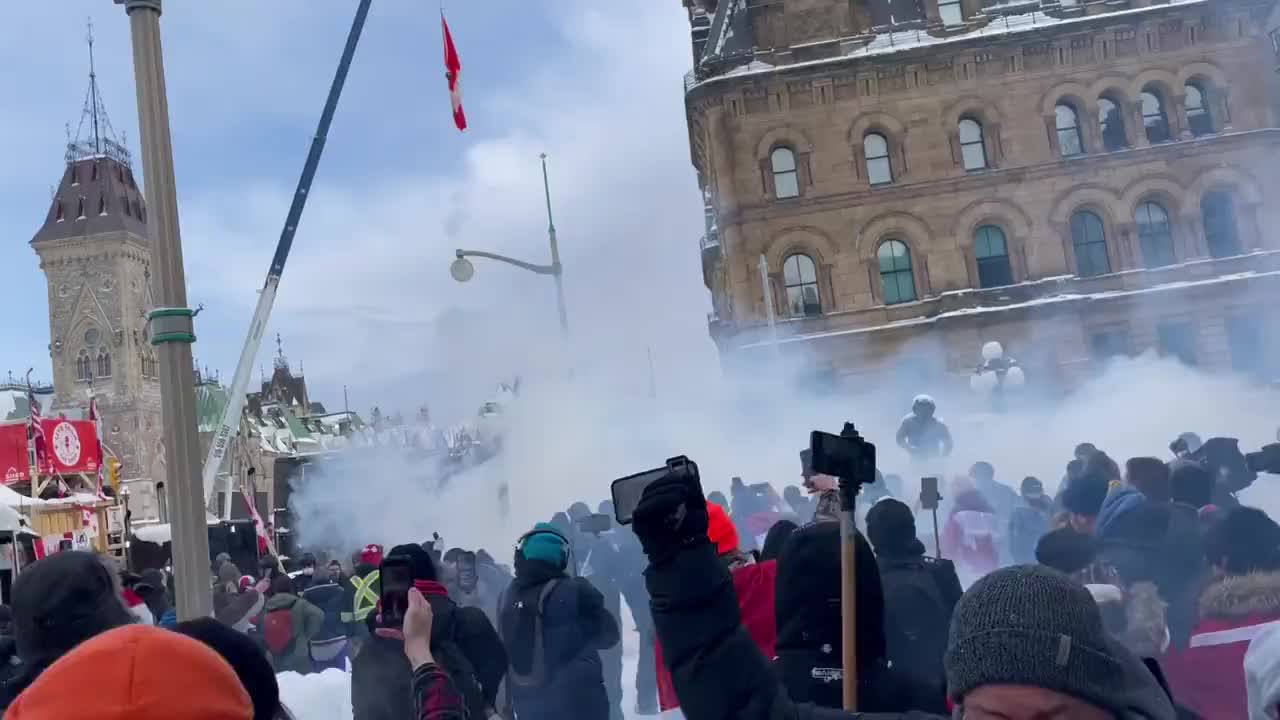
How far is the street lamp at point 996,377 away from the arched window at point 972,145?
620cm

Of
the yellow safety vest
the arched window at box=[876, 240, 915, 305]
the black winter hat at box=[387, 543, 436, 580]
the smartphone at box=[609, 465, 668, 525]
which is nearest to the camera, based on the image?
the smartphone at box=[609, 465, 668, 525]

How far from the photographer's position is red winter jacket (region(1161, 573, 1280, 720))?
4.86 m

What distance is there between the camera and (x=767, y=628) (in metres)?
5.16

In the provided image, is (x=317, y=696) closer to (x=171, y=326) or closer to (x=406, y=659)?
(x=406, y=659)

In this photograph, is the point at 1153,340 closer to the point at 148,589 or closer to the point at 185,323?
the point at 148,589

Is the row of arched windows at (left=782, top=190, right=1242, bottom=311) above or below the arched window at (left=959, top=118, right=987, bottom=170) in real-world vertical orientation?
below

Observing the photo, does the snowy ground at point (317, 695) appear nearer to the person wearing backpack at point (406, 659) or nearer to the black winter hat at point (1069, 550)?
the person wearing backpack at point (406, 659)

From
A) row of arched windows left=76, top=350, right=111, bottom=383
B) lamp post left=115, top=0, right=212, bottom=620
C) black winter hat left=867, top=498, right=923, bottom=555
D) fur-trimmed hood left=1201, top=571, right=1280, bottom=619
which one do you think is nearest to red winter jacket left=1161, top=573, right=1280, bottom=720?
fur-trimmed hood left=1201, top=571, right=1280, bottom=619

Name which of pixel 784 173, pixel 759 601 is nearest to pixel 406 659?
pixel 759 601

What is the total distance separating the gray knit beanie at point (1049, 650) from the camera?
1885mm

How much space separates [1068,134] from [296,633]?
29271mm

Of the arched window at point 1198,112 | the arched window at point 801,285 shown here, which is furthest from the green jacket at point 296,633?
the arched window at point 1198,112

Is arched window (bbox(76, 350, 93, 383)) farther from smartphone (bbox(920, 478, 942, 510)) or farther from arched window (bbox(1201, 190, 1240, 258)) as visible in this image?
smartphone (bbox(920, 478, 942, 510))

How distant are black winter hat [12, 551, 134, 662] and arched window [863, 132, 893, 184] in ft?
101
